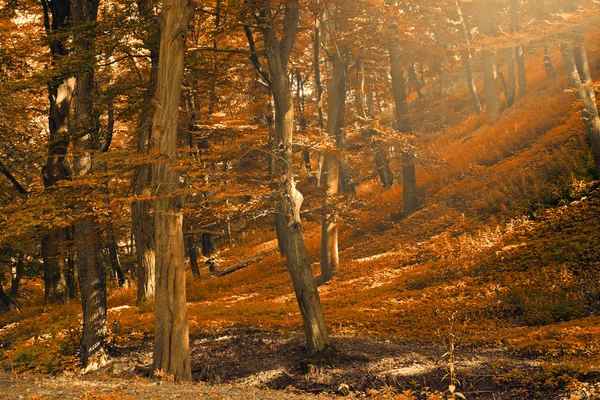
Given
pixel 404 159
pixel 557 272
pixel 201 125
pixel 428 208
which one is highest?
pixel 201 125

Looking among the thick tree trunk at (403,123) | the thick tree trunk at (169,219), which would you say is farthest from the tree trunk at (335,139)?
the thick tree trunk at (169,219)

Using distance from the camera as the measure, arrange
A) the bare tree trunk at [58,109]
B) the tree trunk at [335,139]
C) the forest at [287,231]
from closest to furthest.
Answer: the forest at [287,231], the bare tree trunk at [58,109], the tree trunk at [335,139]

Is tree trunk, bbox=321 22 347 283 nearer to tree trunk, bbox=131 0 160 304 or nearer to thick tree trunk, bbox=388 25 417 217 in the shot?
thick tree trunk, bbox=388 25 417 217

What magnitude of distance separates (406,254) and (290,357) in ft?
24.8

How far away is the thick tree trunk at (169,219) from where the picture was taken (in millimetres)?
7898

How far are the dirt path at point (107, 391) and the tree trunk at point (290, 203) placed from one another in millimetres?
2047

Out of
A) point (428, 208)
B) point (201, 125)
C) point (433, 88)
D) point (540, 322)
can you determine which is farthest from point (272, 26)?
point (433, 88)

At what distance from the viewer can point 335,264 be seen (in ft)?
53.8

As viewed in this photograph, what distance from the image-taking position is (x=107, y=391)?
6.02m

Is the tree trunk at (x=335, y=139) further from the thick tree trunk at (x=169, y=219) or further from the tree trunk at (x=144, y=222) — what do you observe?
A: the thick tree trunk at (x=169, y=219)

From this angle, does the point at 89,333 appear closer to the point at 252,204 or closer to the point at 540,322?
the point at 252,204

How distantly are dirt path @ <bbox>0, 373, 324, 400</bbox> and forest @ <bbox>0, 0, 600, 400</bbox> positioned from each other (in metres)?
0.07

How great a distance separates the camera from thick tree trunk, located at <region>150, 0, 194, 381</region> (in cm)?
790

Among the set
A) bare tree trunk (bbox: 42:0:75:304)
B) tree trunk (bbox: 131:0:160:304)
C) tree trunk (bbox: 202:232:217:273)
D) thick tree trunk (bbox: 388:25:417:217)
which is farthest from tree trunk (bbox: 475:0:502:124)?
bare tree trunk (bbox: 42:0:75:304)
